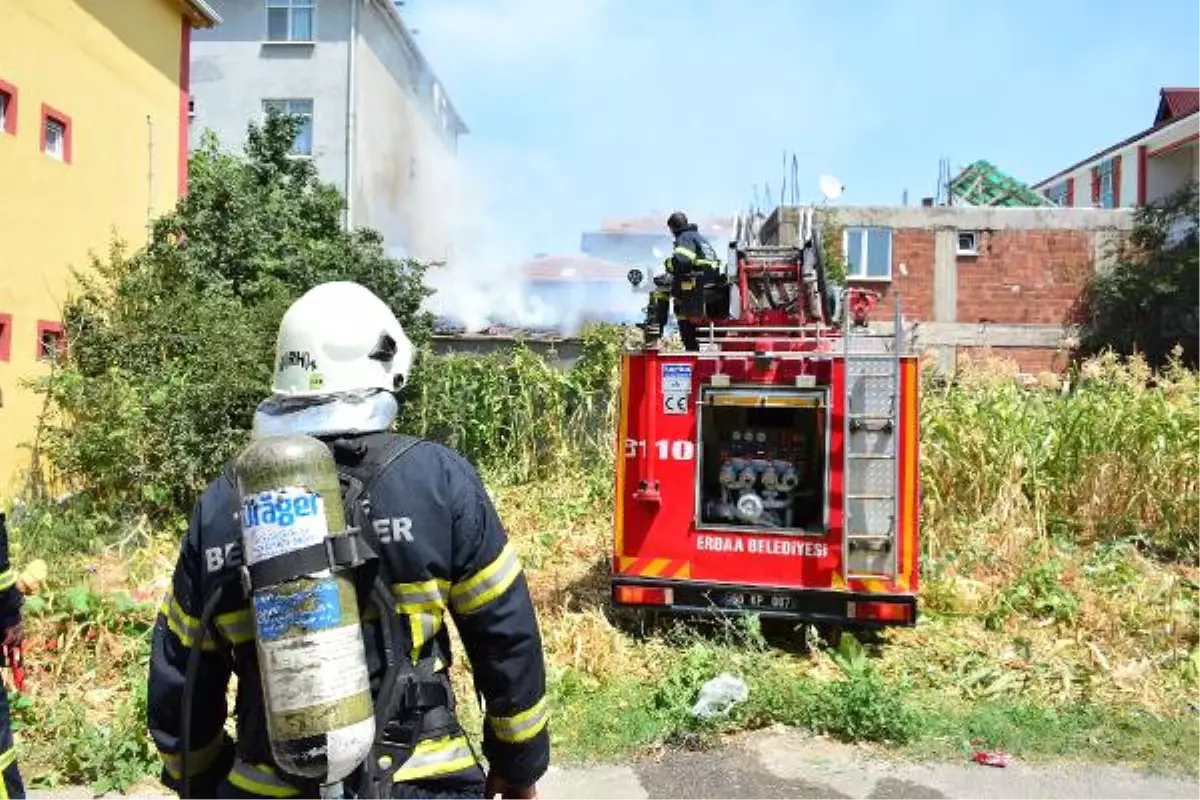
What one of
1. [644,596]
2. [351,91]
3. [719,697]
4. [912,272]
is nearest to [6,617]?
Answer: [719,697]

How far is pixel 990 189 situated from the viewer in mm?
33594

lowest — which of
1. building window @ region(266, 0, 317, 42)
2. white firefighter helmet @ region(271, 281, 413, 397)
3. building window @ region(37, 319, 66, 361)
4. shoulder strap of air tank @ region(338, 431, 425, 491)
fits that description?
shoulder strap of air tank @ region(338, 431, 425, 491)

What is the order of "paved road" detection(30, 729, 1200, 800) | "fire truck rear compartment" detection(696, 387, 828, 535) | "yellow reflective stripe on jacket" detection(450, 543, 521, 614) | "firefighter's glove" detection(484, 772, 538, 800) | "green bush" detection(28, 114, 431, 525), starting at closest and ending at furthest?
1. "yellow reflective stripe on jacket" detection(450, 543, 521, 614)
2. "firefighter's glove" detection(484, 772, 538, 800)
3. "paved road" detection(30, 729, 1200, 800)
4. "fire truck rear compartment" detection(696, 387, 828, 535)
5. "green bush" detection(28, 114, 431, 525)

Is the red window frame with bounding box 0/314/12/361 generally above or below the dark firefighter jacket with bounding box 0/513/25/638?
above

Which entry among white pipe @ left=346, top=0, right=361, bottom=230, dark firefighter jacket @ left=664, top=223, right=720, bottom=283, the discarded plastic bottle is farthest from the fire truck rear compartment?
white pipe @ left=346, top=0, right=361, bottom=230

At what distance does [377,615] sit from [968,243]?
26710 mm

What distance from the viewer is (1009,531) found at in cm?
831

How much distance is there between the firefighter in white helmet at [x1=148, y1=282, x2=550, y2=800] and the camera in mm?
2066

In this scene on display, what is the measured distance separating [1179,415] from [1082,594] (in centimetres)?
266

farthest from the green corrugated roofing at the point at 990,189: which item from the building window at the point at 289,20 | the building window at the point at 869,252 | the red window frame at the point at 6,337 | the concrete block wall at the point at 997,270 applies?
the red window frame at the point at 6,337

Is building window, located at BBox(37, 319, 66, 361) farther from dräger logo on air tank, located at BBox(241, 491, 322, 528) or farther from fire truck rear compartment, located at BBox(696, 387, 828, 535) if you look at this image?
dräger logo on air tank, located at BBox(241, 491, 322, 528)

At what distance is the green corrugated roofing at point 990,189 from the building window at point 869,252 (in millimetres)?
8349

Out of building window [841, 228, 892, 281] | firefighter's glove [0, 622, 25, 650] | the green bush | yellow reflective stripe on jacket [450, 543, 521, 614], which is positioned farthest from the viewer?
building window [841, 228, 892, 281]

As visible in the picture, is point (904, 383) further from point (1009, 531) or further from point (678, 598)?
point (1009, 531)
